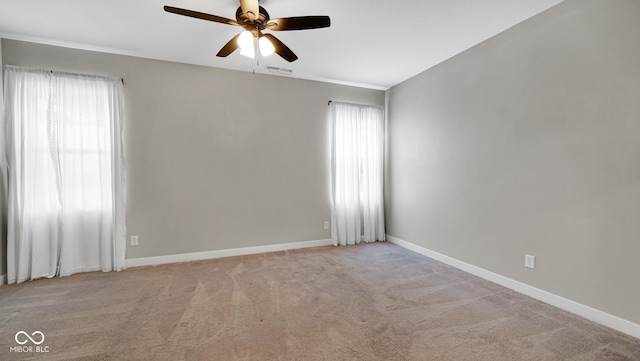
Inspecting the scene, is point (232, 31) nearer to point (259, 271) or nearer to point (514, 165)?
point (259, 271)

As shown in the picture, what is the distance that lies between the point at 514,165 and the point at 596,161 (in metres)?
0.63

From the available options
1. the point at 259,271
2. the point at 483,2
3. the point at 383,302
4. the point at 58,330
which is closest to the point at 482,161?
the point at 483,2

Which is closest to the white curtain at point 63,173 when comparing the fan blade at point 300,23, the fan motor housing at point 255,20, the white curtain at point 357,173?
the fan motor housing at point 255,20

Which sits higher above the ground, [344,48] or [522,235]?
[344,48]

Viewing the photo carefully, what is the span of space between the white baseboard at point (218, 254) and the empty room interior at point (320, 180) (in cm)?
2

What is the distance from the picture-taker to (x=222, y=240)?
377 centimetres

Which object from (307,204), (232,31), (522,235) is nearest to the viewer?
(522,235)

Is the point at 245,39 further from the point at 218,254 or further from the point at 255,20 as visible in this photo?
the point at 218,254

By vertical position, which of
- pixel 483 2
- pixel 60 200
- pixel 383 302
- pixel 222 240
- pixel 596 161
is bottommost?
pixel 383 302

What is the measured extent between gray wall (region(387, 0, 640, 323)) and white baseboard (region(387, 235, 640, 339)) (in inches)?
2.0

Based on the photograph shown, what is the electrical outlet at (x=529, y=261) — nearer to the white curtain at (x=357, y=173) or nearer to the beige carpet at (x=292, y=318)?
the beige carpet at (x=292, y=318)

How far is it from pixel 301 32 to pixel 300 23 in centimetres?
85

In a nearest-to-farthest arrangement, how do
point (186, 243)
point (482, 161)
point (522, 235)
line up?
point (522, 235) → point (482, 161) → point (186, 243)

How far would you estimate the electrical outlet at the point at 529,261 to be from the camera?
2553mm
